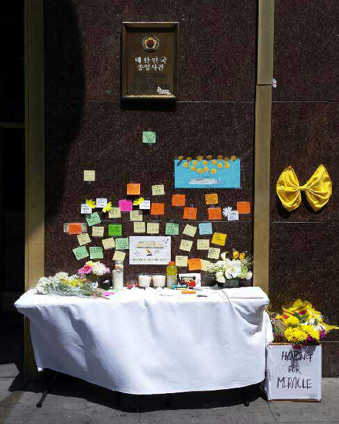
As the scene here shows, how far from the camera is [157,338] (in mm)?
4406

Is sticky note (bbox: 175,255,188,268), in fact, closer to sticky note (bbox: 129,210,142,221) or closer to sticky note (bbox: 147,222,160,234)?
sticky note (bbox: 147,222,160,234)

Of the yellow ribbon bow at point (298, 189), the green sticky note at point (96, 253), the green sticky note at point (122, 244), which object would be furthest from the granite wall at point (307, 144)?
the green sticky note at point (96, 253)

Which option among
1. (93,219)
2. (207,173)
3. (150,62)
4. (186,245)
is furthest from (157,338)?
(150,62)

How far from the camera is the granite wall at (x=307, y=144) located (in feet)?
16.2

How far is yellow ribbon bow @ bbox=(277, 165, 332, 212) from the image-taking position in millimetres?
4953

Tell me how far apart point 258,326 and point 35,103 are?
2856mm

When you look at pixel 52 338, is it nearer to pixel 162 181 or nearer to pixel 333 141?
pixel 162 181

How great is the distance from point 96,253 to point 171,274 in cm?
74

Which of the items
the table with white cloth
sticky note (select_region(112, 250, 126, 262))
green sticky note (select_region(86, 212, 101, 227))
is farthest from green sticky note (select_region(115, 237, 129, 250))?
the table with white cloth

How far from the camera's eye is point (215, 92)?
493 centimetres

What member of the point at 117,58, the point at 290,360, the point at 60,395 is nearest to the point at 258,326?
the point at 290,360

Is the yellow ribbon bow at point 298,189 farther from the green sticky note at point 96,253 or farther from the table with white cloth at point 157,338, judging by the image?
the green sticky note at point 96,253

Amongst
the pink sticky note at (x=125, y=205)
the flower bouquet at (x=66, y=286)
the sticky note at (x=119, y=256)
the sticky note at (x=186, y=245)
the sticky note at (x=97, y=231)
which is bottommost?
the flower bouquet at (x=66, y=286)

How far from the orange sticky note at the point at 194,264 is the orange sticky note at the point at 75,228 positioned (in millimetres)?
1083
